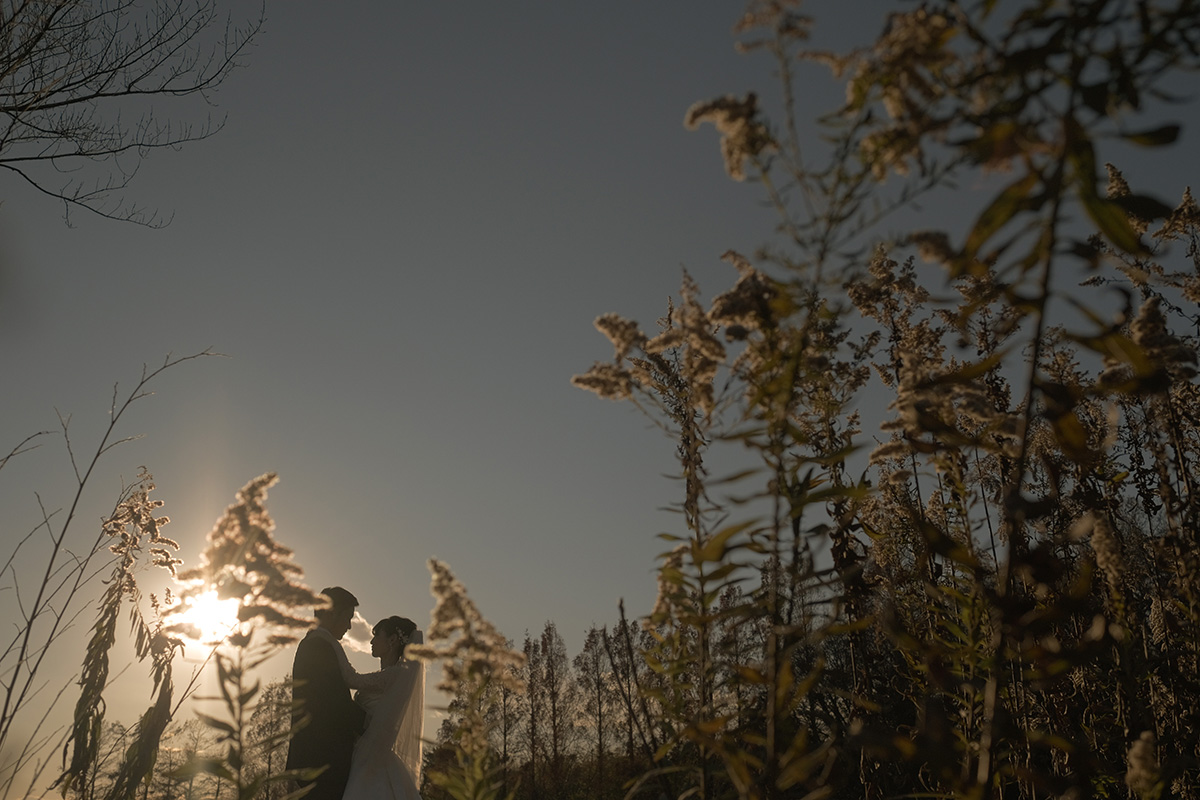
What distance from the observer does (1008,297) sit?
1.27 metres

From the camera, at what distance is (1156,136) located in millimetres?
1141

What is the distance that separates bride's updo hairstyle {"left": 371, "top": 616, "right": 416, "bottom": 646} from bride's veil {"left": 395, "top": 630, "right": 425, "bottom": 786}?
70 millimetres

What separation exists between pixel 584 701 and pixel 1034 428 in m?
21.1

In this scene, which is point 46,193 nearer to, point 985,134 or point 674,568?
point 674,568

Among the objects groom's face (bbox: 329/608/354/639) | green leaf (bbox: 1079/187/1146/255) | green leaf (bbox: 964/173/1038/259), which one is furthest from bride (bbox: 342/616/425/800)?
green leaf (bbox: 1079/187/1146/255)

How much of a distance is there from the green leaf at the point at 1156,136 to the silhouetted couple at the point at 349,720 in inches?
208

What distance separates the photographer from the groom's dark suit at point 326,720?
17.7 feet

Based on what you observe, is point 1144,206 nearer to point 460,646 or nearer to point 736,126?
point 736,126

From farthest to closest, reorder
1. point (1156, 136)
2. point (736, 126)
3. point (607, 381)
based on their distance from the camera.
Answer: point (607, 381) < point (736, 126) < point (1156, 136)

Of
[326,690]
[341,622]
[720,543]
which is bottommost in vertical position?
[326,690]

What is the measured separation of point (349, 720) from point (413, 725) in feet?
2.78

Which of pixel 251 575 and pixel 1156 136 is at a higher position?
pixel 1156 136

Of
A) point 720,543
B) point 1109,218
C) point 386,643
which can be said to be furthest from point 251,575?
point 386,643

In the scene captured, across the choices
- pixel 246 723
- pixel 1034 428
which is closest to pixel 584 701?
pixel 1034 428
